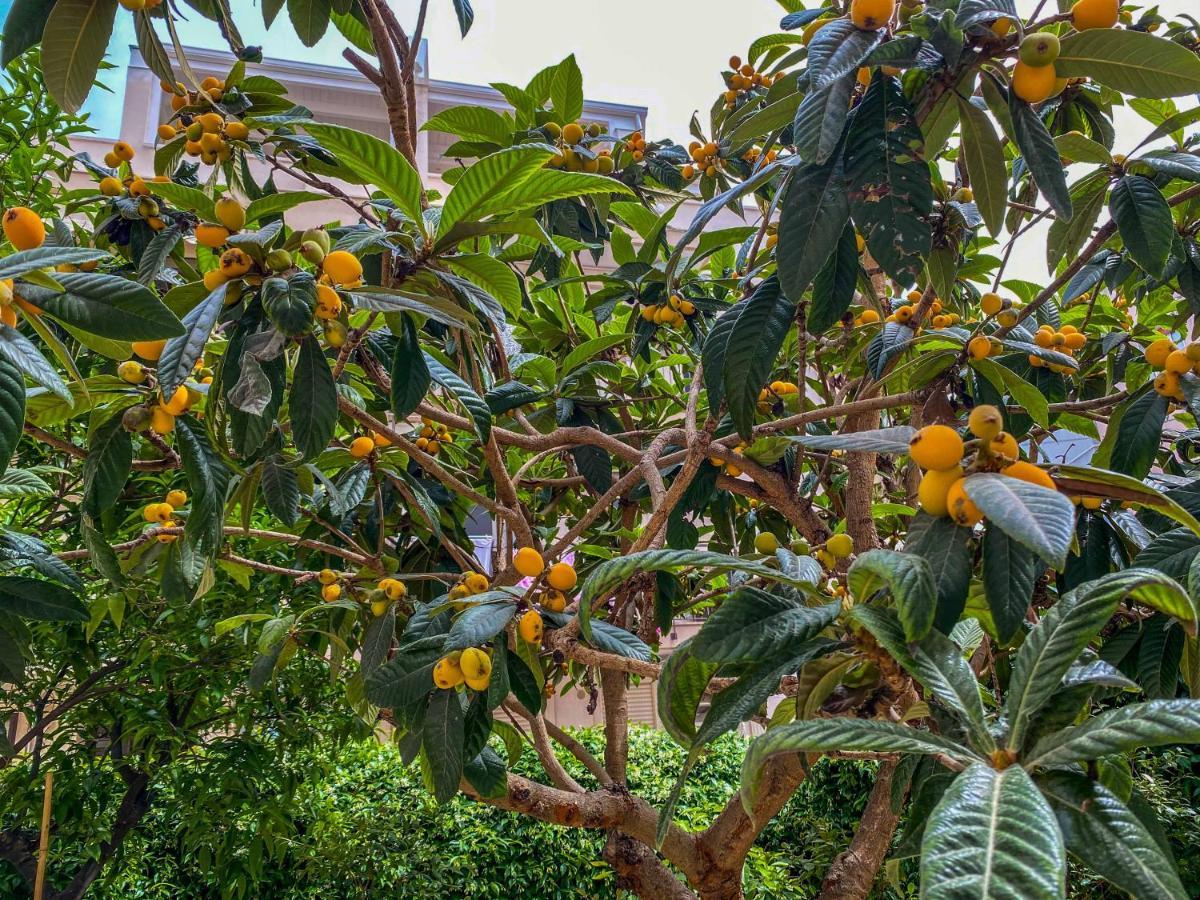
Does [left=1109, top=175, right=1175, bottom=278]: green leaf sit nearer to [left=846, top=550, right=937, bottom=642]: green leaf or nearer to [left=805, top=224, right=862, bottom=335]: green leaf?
[left=805, top=224, right=862, bottom=335]: green leaf

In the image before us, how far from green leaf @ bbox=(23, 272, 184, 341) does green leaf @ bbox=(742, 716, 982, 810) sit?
2.01ft

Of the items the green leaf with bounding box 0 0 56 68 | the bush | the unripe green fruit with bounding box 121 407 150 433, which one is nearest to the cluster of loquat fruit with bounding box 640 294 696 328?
the unripe green fruit with bounding box 121 407 150 433

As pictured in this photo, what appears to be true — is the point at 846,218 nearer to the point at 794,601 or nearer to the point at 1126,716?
the point at 794,601

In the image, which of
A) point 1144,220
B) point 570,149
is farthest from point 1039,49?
point 570,149

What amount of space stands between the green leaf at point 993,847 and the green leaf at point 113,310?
711 millimetres

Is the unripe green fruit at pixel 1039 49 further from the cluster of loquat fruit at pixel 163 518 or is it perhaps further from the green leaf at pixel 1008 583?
the cluster of loquat fruit at pixel 163 518

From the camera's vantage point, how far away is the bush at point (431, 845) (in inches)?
130

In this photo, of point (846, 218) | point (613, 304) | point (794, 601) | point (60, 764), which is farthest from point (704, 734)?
point (60, 764)

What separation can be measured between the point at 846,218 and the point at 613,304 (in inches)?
37.9

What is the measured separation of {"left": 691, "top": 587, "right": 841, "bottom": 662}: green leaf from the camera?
2.23 ft

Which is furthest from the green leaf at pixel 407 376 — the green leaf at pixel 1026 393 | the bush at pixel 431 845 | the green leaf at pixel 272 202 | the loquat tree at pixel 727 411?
the bush at pixel 431 845

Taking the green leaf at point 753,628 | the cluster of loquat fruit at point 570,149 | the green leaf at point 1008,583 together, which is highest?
the cluster of loquat fruit at point 570,149

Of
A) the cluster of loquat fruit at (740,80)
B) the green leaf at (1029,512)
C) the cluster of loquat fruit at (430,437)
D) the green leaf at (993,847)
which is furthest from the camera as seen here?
the cluster of loquat fruit at (740,80)

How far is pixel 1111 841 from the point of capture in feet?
1.72
